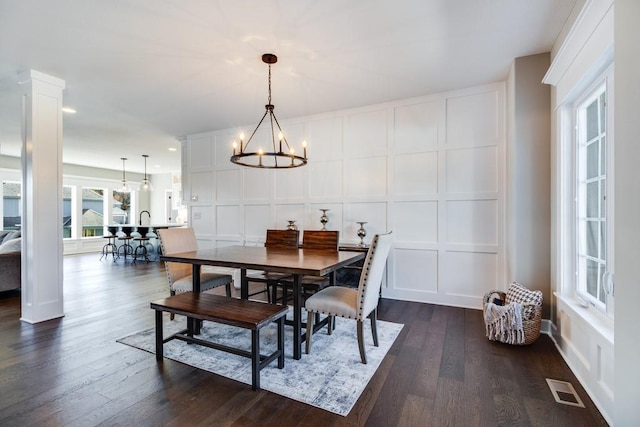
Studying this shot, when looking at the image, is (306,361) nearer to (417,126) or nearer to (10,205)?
(417,126)

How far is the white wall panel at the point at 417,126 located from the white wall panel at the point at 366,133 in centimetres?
19

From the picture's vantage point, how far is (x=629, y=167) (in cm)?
128

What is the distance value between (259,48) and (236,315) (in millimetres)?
2244

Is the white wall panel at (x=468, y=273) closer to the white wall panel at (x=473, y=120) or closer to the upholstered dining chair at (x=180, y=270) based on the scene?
the white wall panel at (x=473, y=120)

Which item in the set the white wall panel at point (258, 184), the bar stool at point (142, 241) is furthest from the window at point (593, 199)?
the bar stool at point (142, 241)

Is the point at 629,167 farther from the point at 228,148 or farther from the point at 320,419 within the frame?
the point at 228,148

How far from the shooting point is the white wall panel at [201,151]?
5.61m

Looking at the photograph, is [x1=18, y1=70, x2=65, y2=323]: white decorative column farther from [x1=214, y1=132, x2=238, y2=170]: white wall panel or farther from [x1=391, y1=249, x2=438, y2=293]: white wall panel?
[x1=391, y1=249, x2=438, y2=293]: white wall panel

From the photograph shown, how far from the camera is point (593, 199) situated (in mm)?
2197

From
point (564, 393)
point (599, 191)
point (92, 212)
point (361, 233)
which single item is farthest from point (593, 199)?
point (92, 212)

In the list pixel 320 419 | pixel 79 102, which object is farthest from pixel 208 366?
pixel 79 102

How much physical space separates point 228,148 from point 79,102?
209 cm

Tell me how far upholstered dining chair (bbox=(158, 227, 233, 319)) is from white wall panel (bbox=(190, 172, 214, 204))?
2272mm

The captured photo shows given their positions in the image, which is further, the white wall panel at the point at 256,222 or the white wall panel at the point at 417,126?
the white wall panel at the point at 256,222
